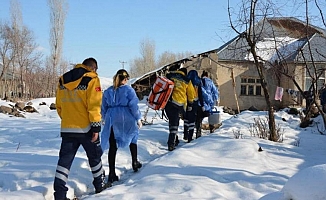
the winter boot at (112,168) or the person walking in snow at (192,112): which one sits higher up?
the person walking in snow at (192,112)

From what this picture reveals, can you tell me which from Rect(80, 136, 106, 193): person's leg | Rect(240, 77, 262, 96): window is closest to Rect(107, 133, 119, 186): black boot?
Rect(80, 136, 106, 193): person's leg

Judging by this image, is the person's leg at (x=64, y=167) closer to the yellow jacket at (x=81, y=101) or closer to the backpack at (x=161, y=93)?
A: the yellow jacket at (x=81, y=101)

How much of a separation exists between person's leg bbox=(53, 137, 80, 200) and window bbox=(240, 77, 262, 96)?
22432 mm

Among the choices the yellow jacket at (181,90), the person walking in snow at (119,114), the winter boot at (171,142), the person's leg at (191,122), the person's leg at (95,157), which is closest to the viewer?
the person's leg at (95,157)

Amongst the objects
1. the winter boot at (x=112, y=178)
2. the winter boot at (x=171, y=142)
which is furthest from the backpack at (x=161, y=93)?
the winter boot at (x=112, y=178)

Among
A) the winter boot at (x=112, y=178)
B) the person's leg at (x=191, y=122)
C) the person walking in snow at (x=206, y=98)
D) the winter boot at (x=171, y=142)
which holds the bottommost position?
the winter boot at (x=112, y=178)

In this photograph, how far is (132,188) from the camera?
4547 millimetres

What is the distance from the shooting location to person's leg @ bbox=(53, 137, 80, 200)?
14.5 ft

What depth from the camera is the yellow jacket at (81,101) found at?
4.50 meters

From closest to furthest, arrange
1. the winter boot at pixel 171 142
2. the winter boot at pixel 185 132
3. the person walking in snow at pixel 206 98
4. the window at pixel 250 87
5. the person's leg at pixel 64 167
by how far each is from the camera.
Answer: the person's leg at pixel 64 167 → the winter boot at pixel 171 142 → the winter boot at pixel 185 132 → the person walking in snow at pixel 206 98 → the window at pixel 250 87

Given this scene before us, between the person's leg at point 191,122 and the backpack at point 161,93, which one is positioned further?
the person's leg at point 191,122

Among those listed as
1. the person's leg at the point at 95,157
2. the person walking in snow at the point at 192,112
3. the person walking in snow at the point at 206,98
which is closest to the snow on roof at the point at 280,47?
the person walking in snow at the point at 206,98

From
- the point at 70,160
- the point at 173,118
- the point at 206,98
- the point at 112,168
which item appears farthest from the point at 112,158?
the point at 206,98

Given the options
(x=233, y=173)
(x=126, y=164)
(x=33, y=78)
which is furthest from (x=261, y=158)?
(x=33, y=78)
